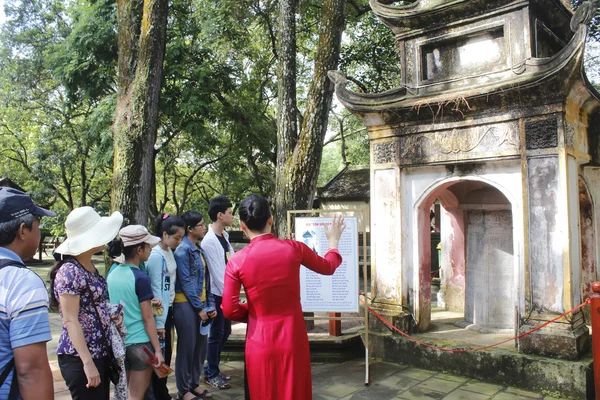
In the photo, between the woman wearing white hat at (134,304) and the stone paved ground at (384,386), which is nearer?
the woman wearing white hat at (134,304)

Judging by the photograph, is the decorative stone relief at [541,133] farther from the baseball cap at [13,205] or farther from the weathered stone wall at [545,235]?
the baseball cap at [13,205]

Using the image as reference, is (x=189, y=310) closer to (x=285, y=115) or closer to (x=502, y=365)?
(x=502, y=365)

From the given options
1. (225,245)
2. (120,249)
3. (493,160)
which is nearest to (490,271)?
(493,160)

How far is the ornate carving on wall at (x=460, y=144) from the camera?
541 centimetres

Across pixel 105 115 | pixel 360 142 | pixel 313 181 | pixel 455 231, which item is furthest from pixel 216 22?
pixel 360 142

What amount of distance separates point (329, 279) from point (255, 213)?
2.91 m

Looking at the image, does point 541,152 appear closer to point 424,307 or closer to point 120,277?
point 424,307

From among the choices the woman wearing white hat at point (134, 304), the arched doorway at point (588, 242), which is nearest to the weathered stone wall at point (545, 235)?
the arched doorway at point (588, 242)

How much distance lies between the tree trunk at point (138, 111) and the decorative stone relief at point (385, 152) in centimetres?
337

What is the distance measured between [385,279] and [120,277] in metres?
3.80

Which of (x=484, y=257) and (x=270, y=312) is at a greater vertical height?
(x=484, y=257)

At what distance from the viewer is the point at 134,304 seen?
3.55 meters

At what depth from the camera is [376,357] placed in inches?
240

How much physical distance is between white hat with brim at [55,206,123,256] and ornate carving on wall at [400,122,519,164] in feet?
13.8
